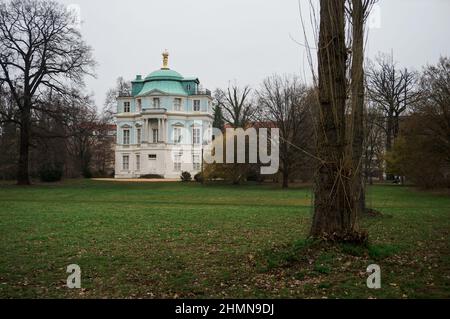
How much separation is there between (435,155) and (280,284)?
91.2 feet

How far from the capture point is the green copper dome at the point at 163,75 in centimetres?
6388

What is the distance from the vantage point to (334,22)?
7.35 meters

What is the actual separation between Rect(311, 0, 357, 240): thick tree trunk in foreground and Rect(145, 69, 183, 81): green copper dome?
191 feet

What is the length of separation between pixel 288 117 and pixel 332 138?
3425 centimetres

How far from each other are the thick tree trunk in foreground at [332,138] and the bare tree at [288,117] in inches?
1264

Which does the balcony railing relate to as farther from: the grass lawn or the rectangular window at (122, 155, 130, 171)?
the grass lawn

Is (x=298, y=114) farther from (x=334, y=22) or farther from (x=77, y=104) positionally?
(x=334, y=22)

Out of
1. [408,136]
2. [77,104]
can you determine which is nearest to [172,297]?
[408,136]

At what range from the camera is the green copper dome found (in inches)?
2515

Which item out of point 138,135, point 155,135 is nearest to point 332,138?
point 155,135

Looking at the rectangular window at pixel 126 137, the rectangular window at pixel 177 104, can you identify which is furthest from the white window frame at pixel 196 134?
the rectangular window at pixel 126 137

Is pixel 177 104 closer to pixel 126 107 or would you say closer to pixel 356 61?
pixel 126 107

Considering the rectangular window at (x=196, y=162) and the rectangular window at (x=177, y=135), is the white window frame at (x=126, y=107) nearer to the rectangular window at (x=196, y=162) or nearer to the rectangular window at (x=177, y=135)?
the rectangular window at (x=177, y=135)

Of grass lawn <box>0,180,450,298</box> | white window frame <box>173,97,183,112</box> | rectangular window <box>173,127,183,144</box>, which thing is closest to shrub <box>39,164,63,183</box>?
rectangular window <box>173,127,183,144</box>
